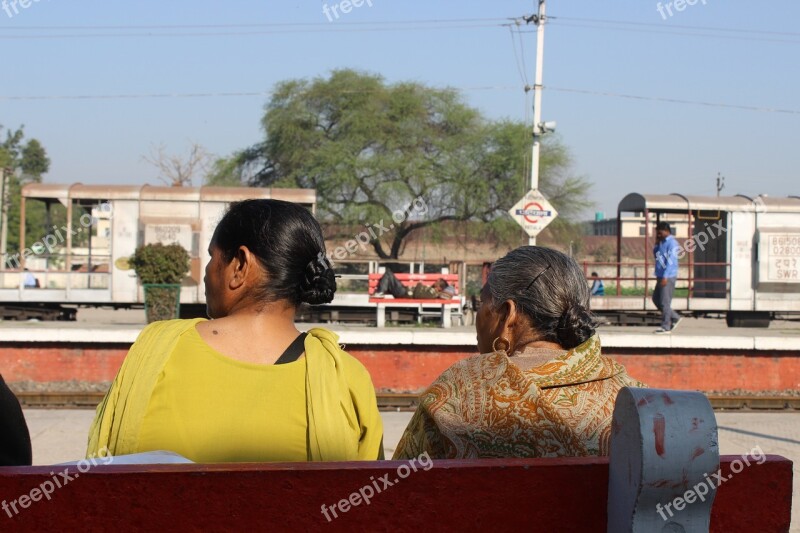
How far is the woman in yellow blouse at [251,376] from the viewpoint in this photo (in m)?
2.12

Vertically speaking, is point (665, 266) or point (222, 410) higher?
point (665, 266)

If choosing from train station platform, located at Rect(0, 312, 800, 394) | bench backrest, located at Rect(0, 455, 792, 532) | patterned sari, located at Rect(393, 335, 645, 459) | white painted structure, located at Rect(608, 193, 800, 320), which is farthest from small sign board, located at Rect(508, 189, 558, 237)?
bench backrest, located at Rect(0, 455, 792, 532)

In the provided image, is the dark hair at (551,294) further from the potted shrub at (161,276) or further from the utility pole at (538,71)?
the utility pole at (538,71)

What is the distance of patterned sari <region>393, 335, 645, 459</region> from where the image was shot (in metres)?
2.42

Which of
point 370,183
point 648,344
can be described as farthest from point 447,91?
point 648,344

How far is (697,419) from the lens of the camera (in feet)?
4.99

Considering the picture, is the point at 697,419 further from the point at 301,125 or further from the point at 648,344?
the point at 301,125

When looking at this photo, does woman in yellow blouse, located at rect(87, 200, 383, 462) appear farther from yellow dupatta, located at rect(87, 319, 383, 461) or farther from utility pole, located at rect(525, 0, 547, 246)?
utility pole, located at rect(525, 0, 547, 246)

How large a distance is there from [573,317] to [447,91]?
43.0 meters

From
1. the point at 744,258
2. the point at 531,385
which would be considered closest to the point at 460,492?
the point at 531,385

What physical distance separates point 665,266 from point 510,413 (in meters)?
11.9

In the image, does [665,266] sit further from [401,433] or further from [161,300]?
[161,300]

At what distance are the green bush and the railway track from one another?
4.04m

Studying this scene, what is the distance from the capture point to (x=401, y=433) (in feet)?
31.7
